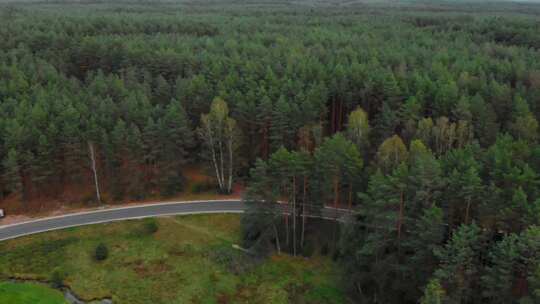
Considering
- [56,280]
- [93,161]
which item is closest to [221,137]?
[93,161]

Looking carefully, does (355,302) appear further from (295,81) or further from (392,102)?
(295,81)

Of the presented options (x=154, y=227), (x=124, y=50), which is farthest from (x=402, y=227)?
(x=124, y=50)

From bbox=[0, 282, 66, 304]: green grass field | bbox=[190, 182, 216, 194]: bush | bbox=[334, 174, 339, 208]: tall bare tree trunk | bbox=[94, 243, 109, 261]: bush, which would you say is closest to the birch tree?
bbox=[190, 182, 216, 194]: bush

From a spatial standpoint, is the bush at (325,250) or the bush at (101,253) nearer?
the bush at (101,253)

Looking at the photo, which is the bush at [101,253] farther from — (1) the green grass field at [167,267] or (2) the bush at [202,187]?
(2) the bush at [202,187]

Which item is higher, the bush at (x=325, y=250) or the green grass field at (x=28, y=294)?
the green grass field at (x=28, y=294)

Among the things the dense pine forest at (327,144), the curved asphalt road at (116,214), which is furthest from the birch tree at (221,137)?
the curved asphalt road at (116,214)

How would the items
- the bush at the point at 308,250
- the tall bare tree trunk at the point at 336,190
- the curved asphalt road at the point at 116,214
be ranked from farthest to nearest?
the curved asphalt road at the point at 116,214, the bush at the point at 308,250, the tall bare tree trunk at the point at 336,190
